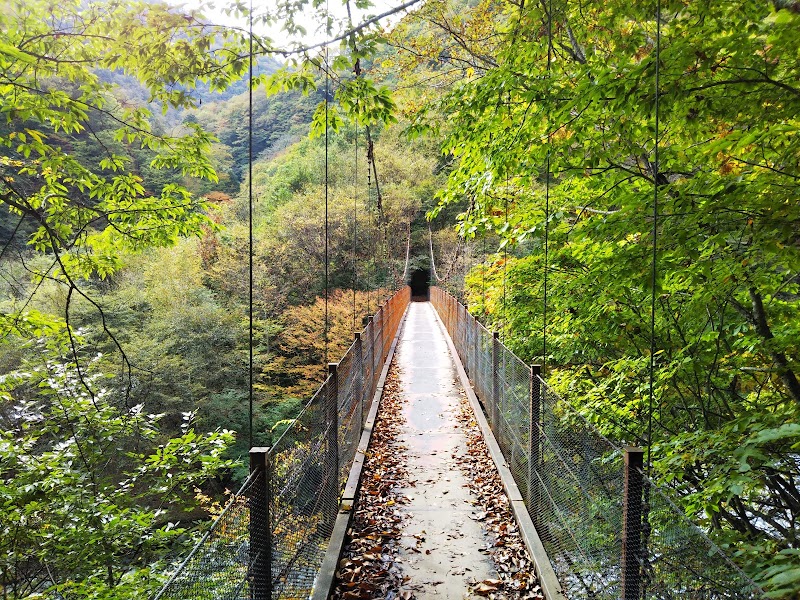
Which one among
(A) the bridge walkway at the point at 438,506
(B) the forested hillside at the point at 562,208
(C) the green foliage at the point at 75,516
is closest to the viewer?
(B) the forested hillside at the point at 562,208

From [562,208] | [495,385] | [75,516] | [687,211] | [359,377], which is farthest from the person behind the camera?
[495,385]

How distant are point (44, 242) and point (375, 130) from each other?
37.8m

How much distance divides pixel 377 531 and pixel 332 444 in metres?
0.83

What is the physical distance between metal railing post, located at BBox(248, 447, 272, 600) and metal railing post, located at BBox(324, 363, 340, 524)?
50.3 inches

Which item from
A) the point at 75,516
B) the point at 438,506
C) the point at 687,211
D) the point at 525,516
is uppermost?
the point at 687,211

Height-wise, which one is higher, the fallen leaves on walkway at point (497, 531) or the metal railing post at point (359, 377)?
the metal railing post at point (359, 377)

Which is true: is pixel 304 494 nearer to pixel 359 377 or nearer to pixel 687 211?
pixel 359 377

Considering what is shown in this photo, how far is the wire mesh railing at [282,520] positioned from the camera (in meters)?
1.90

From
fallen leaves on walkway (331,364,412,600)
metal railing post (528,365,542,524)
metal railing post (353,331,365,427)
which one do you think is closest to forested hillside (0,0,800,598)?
metal railing post (528,365,542,524)

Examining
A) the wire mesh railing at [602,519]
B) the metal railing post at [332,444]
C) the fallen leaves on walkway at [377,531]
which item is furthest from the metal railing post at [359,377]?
the wire mesh railing at [602,519]

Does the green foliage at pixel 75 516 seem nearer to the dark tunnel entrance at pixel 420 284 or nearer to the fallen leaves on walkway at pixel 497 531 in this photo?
→ the fallen leaves on walkway at pixel 497 531

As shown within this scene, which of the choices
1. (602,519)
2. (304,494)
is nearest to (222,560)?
(304,494)

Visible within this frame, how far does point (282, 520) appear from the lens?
272 cm

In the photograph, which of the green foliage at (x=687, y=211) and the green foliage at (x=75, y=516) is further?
the green foliage at (x=75, y=516)
